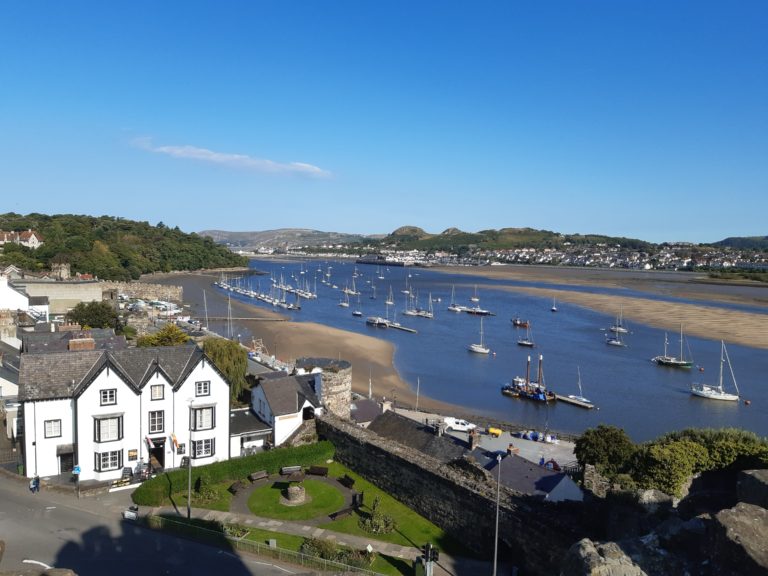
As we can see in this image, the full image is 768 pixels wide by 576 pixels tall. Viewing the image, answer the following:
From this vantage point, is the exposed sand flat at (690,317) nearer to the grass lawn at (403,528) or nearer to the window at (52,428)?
the grass lawn at (403,528)

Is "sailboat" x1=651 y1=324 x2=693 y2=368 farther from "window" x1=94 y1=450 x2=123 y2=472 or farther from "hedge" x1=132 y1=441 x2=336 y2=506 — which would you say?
"window" x1=94 y1=450 x2=123 y2=472

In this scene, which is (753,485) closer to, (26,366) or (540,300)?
(26,366)

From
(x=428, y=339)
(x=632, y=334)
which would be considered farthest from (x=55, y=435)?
(x=632, y=334)

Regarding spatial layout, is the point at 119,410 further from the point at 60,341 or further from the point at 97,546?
the point at 60,341

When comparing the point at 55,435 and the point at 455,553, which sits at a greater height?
the point at 55,435

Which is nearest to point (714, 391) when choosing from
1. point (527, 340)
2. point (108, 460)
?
point (527, 340)

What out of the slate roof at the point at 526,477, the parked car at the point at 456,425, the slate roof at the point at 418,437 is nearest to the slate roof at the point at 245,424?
the slate roof at the point at 418,437
